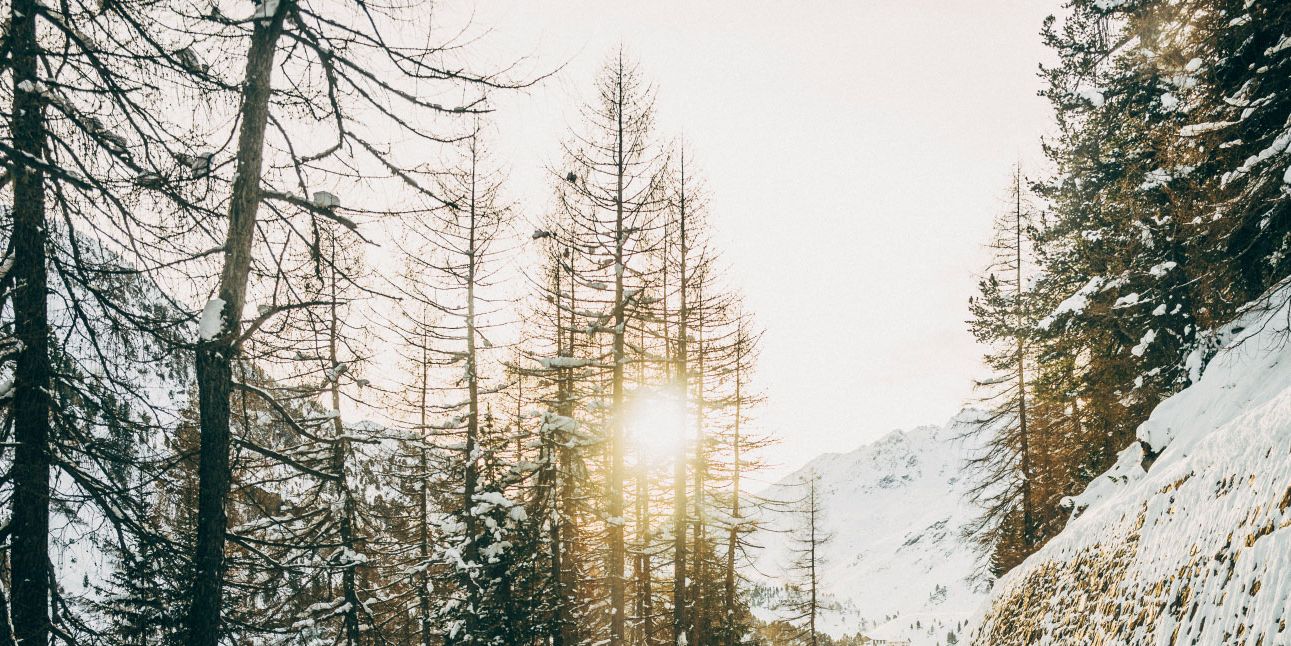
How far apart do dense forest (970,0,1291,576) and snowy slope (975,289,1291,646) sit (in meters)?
1.18

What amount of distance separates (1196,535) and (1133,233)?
10590 millimetres

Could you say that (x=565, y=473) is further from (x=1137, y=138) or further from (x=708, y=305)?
(x=1137, y=138)

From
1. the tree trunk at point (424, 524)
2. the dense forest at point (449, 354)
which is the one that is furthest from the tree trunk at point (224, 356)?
the tree trunk at point (424, 524)

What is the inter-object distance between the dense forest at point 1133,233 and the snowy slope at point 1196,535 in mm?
1185

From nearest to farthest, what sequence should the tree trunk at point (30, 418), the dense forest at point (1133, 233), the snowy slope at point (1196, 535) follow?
the snowy slope at point (1196, 535) < the tree trunk at point (30, 418) < the dense forest at point (1133, 233)

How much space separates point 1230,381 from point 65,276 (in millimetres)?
13237

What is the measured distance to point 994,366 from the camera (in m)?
18.7

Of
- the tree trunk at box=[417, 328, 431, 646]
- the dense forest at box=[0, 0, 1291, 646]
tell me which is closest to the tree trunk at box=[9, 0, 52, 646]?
the dense forest at box=[0, 0, 1291, 646]

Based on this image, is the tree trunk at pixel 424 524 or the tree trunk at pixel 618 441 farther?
the tree trunk at pixel 424 524

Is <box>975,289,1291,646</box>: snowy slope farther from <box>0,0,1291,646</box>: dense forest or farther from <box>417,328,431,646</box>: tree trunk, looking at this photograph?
<box>417,328,431,646</box>: tree trunk

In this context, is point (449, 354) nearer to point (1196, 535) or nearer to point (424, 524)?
point (424, 524)

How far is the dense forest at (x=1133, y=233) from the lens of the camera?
26.3ft

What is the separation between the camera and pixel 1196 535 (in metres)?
5.16

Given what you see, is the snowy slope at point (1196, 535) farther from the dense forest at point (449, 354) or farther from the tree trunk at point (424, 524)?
the tree trunk at point (424, 524)
